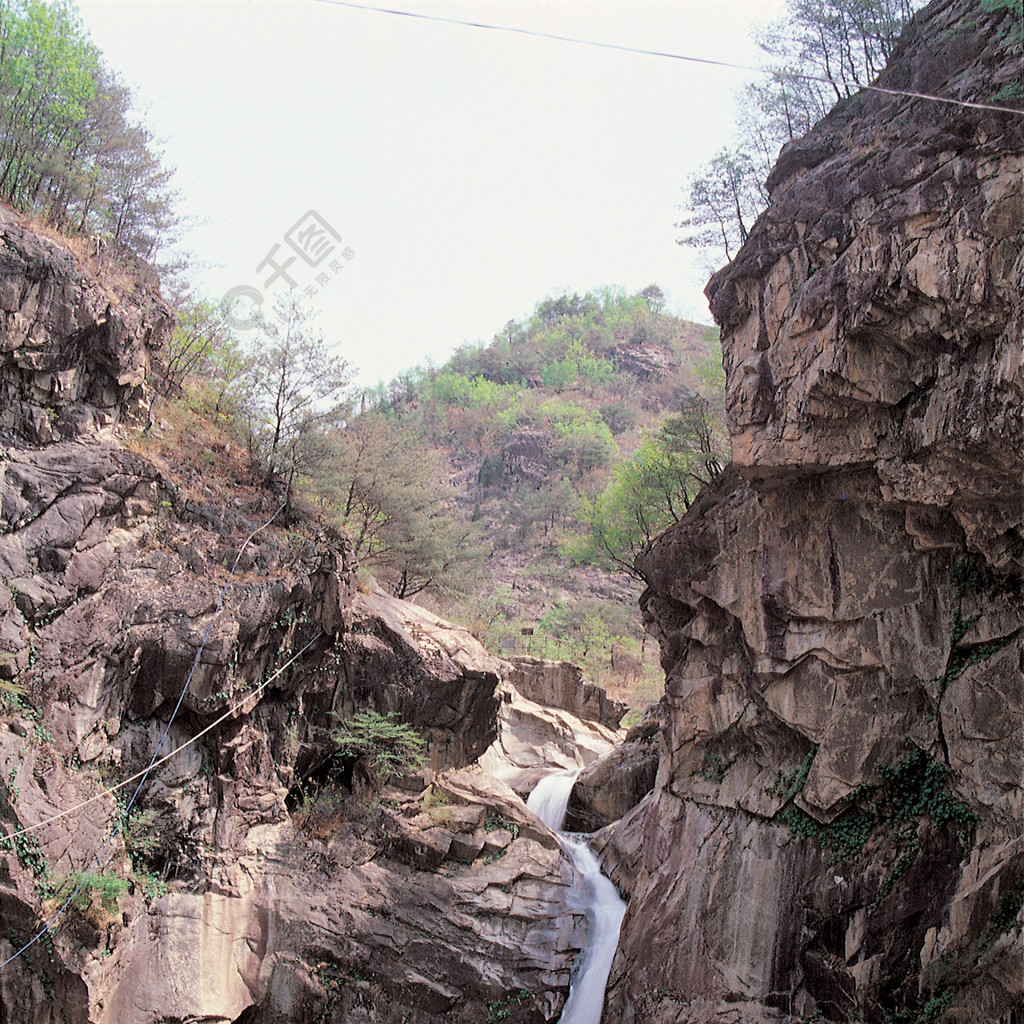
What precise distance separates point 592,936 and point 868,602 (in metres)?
7.72

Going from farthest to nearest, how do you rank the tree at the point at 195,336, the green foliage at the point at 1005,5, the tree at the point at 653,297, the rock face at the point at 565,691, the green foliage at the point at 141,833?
the tree at the point at 653,297 < the rock face at the point at 565,691 < the tree at the point at 195,336 < the green foliage at the point at 141,833 < the green foliage at the point at 1005,5

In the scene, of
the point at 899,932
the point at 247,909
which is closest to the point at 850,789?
the point at 899,932

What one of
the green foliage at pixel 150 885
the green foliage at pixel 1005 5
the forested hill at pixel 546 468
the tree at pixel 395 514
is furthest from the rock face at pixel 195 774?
the green foliage at pixel 1005 5

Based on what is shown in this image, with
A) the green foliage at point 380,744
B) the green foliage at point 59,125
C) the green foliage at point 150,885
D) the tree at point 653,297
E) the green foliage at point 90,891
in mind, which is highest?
the tree at point 653,297

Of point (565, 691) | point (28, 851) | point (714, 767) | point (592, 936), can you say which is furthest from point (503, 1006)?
point (565, 691)

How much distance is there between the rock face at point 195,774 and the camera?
396 inches

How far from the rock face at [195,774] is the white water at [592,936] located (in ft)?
0.97

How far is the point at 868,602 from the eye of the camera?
35.2ft

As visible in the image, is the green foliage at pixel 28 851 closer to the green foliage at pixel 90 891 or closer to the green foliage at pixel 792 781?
the green foliage at pixel 90 891

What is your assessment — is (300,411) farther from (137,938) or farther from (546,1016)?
(546,1016)

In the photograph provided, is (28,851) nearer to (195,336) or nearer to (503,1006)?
(503,1006)

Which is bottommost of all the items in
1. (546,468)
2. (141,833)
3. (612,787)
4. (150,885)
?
(150,885)

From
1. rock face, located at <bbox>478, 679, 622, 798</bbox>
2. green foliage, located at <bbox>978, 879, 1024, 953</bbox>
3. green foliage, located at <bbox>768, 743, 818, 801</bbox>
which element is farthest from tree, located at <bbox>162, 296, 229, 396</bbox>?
green foliage, located at <bbox>978, 879, 1024, 953</bbox>

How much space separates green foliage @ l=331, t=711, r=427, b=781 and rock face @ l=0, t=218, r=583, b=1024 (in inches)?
9.0
